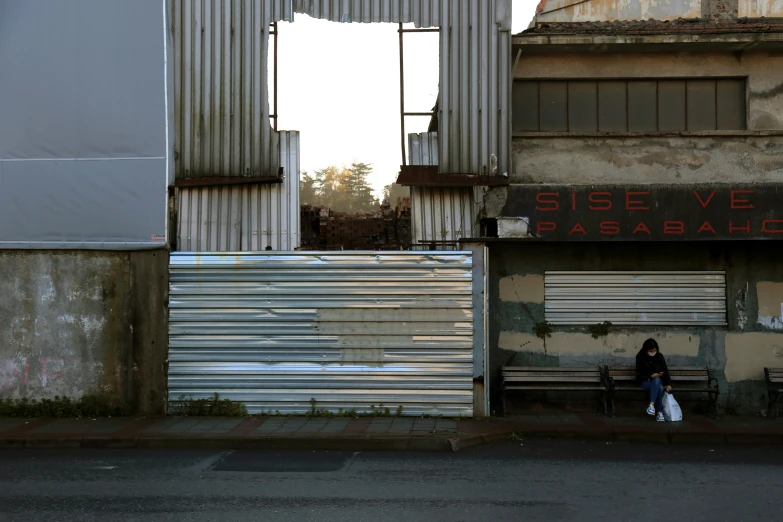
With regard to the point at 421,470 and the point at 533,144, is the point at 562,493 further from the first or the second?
the point at 533,144

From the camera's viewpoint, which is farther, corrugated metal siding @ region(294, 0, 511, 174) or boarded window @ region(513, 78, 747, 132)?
boarded window @ region(513, 78, 747, 132)

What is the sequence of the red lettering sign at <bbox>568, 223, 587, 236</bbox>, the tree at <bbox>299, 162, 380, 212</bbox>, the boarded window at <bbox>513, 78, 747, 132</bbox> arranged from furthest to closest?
the tree at <bbox>299, 162, 380, 212</bbox> < the boarded window at <bbox>513, 78, 747, 132</bbox> < the red lettering sign at <bbox>568, 223, 587, 236</bbox>

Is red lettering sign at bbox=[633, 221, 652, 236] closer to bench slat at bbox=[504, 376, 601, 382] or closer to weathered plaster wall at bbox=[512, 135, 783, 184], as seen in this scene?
weathered plaster wall at bbox=[512, 135, 783, 184]

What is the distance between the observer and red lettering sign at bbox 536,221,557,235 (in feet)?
41.4

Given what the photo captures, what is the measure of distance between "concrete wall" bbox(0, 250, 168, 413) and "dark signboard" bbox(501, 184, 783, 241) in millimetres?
6275

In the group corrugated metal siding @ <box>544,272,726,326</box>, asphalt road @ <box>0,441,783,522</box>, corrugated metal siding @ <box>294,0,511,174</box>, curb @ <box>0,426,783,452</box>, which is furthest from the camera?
corrugated metal siding @ <box>544,272,726,326</box>

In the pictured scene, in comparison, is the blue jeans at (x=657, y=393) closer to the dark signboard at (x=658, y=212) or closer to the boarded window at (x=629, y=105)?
the dark signboard at (x=658, y=212)

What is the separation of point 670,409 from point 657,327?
5.34ft

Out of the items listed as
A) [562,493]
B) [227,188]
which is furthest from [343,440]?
[227,188]

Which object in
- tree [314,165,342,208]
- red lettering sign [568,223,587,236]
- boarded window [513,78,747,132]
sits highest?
boarded window [513,78,747,132]

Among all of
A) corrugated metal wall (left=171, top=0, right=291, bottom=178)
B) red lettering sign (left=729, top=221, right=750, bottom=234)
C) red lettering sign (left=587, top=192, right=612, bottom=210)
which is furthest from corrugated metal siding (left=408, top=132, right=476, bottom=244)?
red lettering sign (left=729, top=221, right=750, bottom=234)

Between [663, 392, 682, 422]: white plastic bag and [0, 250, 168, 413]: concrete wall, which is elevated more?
[0, 250, 168, 413]: concrete wall

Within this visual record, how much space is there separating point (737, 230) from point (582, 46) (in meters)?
3.89

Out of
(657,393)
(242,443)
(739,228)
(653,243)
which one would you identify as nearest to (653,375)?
(657,393)
